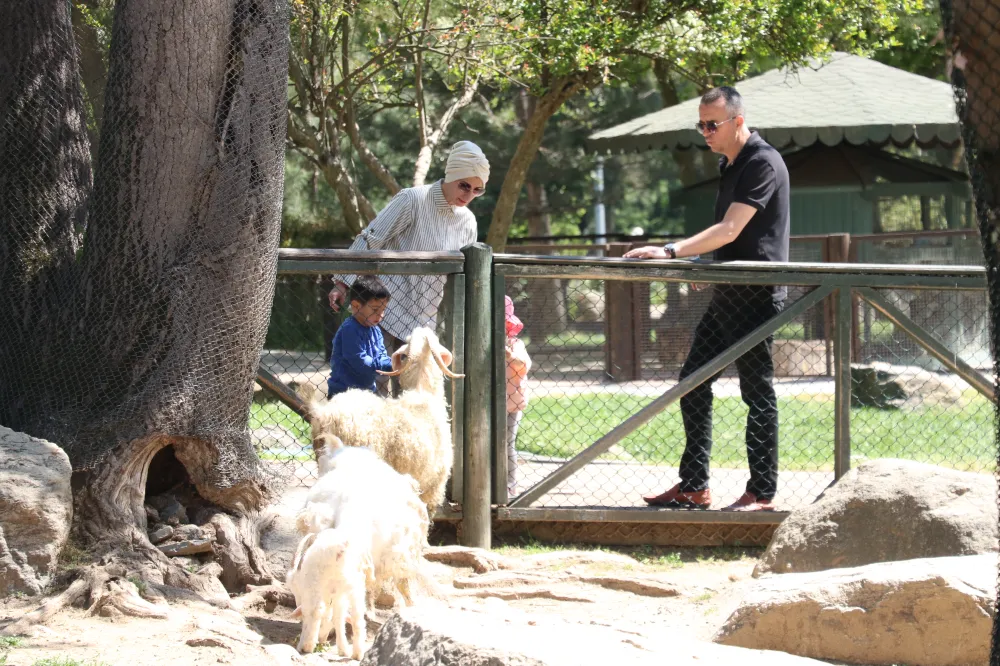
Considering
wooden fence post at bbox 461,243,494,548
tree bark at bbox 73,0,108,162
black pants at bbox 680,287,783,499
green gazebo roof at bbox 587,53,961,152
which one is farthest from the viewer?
green gazebo roof at bbox 587,53,961,152

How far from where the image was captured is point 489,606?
4605mm

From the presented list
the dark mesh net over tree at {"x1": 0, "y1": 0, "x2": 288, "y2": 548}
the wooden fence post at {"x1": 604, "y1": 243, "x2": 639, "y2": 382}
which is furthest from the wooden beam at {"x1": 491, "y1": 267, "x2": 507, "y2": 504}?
the wooden fence post at {"x1": 604, "y1": 243, "x2": 639, "y2": 382}

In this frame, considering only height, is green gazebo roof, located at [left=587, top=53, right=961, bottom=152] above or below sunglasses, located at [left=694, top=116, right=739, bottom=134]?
above

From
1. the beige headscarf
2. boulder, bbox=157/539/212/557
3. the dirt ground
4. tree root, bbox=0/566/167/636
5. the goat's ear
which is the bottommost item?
the dirt ground

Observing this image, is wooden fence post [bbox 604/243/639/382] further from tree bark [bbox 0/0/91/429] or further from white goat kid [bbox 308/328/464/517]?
tree bark [bbox 0/0/91/429]

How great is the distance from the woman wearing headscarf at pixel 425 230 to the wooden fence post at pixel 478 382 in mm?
288

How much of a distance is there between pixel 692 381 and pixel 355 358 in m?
1.72

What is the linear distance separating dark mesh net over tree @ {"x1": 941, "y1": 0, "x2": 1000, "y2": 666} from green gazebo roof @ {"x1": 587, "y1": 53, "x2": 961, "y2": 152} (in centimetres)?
1288

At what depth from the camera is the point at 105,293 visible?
4.71 m

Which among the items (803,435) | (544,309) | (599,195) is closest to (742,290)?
(803,435)

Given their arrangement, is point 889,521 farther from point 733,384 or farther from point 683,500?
point 733,384

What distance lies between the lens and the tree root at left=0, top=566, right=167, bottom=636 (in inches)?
160

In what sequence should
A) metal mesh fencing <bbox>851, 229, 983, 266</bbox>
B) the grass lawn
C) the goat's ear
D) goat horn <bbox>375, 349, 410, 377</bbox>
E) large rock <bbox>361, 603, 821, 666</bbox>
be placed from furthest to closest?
1. metal mesh fencing <bbox>851, 229, 983, 266</bbox>
2. the grass lawn
3. the goat's ear
4. goat horn <bbox>375, 349, 410, 377</bbox>
5. large rock <bbox>361, 603, 821, 666</bbox>

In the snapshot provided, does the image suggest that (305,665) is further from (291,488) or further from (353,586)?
(291,488)
